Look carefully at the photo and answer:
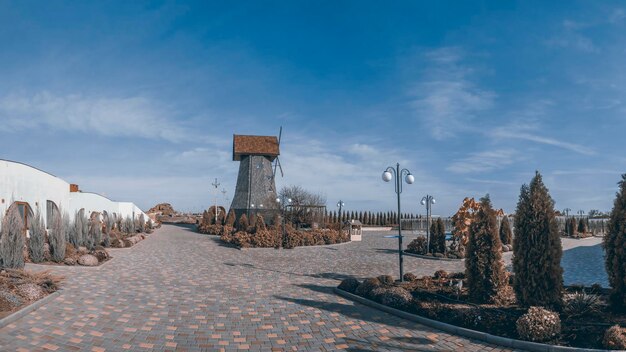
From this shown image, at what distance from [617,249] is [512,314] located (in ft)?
8.10

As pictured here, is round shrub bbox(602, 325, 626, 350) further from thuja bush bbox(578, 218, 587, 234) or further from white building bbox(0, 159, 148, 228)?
thuja bush bbox(578, 218, 587, 234)

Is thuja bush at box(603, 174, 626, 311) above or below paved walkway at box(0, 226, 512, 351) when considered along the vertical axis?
above

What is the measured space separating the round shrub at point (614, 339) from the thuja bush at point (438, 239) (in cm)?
1288

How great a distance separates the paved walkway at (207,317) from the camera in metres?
6.18

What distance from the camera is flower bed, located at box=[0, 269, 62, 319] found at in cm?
734

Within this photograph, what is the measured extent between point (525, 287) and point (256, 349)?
5227 millimetres

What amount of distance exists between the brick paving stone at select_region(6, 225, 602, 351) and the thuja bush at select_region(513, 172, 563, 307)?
1.88 m

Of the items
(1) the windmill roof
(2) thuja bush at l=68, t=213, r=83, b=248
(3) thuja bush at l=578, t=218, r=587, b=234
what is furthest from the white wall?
(3) thuja bush at l=578, t=218, r=587, b=234

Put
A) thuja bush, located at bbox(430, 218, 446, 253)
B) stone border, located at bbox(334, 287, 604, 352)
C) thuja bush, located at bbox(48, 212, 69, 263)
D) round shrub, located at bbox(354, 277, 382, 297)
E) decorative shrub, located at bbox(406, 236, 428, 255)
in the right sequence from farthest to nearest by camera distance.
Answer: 1. decorative shrub, located at bbox(406, 236, 428, 255)
2. thuja bush, located at bbox(430, 218, 446, 253)
3. thuja bush, located at bbox(48, 212, 69, 263)
4. round shrub, located at bbox(354, 277, 382, 297)
5. stone border, located at bbox(334, 287, 604, 352)

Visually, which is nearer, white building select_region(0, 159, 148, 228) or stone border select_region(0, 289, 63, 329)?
stone border select_region(0, 289, 63, 329)

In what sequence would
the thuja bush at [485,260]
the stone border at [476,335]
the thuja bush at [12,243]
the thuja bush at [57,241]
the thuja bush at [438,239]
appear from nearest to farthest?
the stone border at [476,335] < the thuja bush at [485,260] < the thuja bush at [12,243] < the thuja bush at [57,241] < the thuja bush at [438,239]

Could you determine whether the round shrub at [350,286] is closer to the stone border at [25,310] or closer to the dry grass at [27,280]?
the stone border at [25,310]

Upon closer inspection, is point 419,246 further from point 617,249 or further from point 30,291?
point 30,291

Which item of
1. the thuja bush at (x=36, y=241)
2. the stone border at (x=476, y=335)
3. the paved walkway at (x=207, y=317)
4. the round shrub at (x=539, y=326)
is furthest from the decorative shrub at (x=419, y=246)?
the thuja bush at (x=36, y=241)
